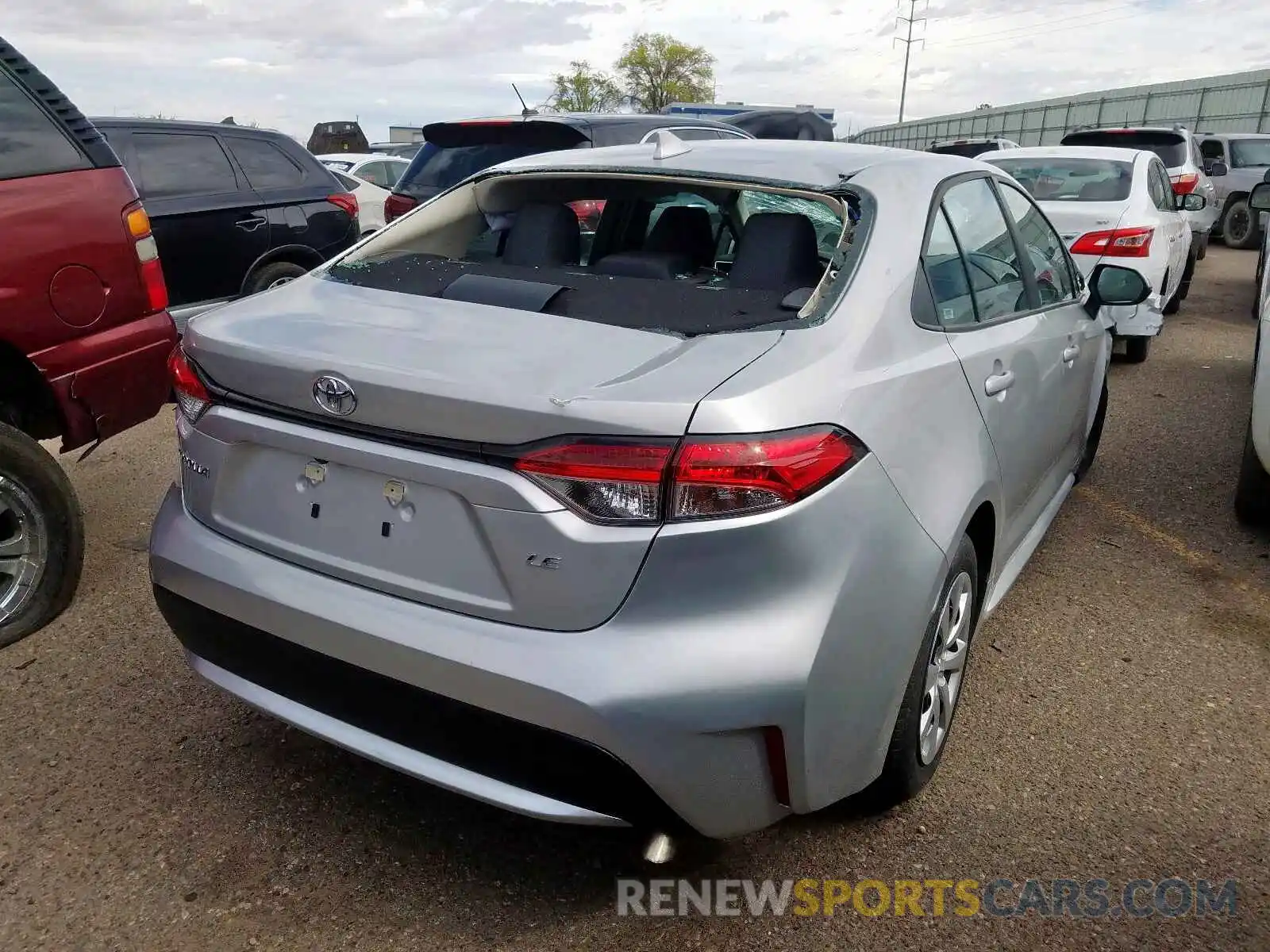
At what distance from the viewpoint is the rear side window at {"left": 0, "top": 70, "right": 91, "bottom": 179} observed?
3.30m

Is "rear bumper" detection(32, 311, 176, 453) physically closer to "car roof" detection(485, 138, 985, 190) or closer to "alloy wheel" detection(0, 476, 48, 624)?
"alloy wheel" detection(0, 476, 48, 624)

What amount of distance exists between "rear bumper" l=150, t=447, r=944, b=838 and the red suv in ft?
5.20

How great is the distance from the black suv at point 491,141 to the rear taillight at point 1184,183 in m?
6.73

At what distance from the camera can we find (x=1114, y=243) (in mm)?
6867

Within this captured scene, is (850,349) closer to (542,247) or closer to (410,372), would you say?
(410,372)

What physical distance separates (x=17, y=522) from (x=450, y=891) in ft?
6.59

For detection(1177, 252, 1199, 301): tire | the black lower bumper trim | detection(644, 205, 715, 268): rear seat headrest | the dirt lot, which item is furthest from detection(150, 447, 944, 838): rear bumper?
detection(1177, 252, 1199, 301): tire

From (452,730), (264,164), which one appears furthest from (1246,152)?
(452,730)

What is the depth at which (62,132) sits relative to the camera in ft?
11.4

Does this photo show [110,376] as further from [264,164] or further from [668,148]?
[264,164]

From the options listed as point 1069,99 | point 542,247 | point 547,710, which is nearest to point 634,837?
point 547,710

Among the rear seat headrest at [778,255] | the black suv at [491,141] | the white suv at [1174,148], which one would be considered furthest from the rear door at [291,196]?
the white suv at [1174,148]

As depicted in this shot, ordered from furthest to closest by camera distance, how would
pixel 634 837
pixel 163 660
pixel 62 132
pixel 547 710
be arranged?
1. pixel 62 132
2. pixel 163 660
3. pixel 634 837
4. pixel 547 710

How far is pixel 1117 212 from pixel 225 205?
5958 mm
